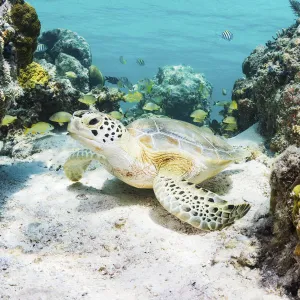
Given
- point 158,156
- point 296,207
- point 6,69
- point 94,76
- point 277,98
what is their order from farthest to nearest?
point 94,76
point 277,98
point 158,156
point 6,69
point 296,207

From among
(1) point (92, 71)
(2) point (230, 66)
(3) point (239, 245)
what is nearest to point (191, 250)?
(3) point (239, 245)

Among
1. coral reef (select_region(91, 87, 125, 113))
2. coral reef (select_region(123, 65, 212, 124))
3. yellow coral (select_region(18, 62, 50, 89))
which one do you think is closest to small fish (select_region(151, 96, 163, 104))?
coral reef (select_region(123, 65, 212, 124))

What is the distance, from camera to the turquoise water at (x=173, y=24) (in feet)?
126

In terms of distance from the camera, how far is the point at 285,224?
82.6 inches

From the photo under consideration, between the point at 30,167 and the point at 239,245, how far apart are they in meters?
3.79

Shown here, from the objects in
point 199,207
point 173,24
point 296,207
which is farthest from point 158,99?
point 173,24

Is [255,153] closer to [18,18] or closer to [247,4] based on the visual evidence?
[18,18]

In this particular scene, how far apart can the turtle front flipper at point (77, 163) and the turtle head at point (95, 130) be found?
56 centimetres

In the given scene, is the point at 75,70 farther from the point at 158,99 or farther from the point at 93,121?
the point at 93,121

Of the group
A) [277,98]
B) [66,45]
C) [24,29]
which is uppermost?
[24,29]

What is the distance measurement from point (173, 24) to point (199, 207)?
153 ft

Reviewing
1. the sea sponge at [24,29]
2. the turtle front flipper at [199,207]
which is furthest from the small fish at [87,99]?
the turtle front flipper at [199,207]

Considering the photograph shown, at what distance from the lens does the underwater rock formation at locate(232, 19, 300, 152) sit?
5.51 metres

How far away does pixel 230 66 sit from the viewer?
65.9 metres
